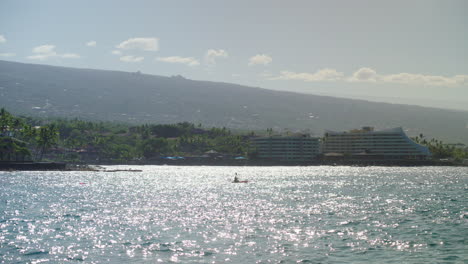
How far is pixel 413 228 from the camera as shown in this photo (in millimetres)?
40688

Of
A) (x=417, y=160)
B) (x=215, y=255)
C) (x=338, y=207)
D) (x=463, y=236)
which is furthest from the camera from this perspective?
(x=417, y=160)

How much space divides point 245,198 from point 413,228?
92.6 feet

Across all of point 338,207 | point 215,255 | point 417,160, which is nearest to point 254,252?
point 215,255

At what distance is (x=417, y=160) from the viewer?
19962cm

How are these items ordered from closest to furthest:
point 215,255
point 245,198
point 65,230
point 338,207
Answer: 1. point 215,255
2. point 65,230
3. point 338,207
4. point 245,198

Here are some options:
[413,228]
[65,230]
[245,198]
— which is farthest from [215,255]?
[245,198]

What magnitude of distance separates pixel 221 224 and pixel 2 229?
648 inches

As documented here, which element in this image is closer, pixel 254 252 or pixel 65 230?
pixel 254 252

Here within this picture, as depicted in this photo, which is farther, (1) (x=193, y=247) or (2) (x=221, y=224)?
(2) (x=221, y=224)

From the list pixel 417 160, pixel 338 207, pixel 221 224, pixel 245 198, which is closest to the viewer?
pixel 221 224

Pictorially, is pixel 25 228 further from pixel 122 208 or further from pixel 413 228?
pixel 413 228

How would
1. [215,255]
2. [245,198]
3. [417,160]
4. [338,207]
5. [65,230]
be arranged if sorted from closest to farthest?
[215,255] < [65,230] < [338,207] < [245,198] < [417,160]

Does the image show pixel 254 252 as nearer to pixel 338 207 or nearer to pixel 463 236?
pixel 463 236

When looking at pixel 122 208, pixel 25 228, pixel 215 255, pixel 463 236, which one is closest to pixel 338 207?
pixel 463 236
